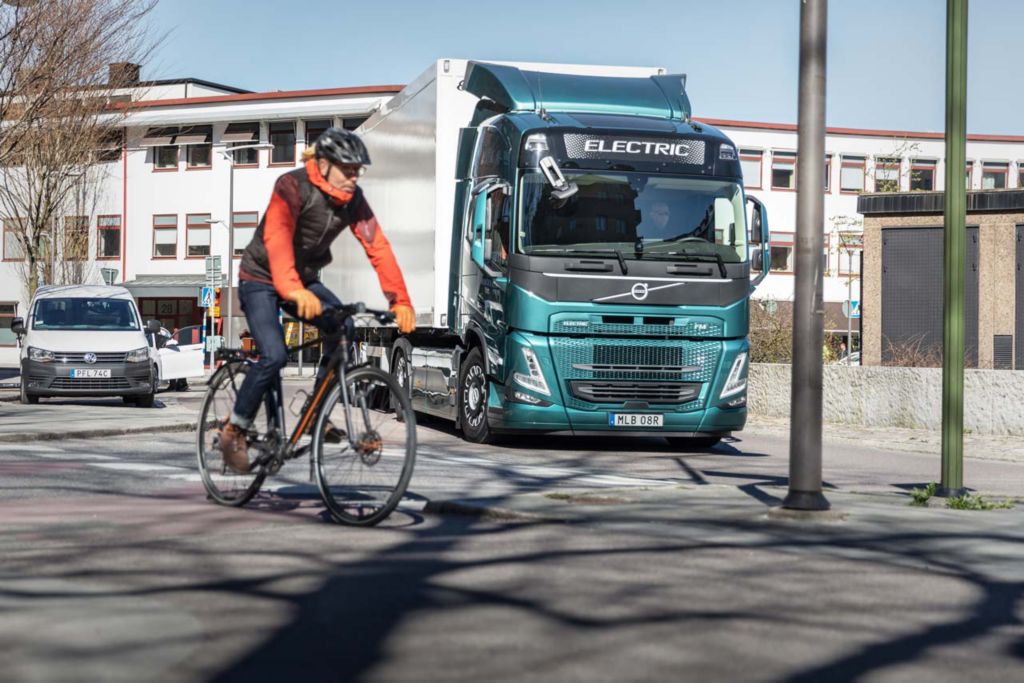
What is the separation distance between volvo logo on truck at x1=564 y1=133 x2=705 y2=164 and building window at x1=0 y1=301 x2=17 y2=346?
176ft

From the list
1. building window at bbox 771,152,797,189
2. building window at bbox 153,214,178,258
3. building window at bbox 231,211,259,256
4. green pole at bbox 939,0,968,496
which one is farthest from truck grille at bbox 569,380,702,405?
building window at bbox 771,152,797,189

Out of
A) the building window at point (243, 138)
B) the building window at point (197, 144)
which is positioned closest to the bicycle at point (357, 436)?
the building window at point (243, 138)

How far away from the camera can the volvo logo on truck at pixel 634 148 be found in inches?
551

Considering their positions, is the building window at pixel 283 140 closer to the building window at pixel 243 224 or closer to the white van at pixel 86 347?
the building window at pixel 243 224

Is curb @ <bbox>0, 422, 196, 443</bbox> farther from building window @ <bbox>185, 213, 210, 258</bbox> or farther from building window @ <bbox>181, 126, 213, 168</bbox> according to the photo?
building window @ <bbox>181, 126, 213, 168</bbox>

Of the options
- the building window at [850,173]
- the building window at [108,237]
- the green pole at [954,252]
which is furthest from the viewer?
the building window at [850,173]

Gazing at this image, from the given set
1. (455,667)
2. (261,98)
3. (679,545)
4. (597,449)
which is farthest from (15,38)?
(261,98)

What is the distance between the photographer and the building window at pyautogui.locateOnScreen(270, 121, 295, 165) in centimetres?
5762

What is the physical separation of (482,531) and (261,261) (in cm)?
176

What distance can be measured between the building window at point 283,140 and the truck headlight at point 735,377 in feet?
148

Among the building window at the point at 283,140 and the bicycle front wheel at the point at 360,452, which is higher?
the building window at the point at 283,140

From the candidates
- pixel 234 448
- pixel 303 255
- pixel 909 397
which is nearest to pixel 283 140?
pixel 909 397

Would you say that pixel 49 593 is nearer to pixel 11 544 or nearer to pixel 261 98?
pixel 11 544

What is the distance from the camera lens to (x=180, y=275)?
59406mm
